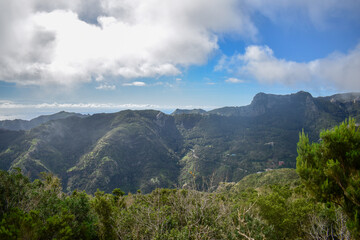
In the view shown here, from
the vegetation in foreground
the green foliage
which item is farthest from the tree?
the green foliage

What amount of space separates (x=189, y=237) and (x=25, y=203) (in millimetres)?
11874

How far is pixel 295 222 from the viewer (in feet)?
54.2

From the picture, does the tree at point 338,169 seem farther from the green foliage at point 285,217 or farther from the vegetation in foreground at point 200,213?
the green foliage at point 285,217

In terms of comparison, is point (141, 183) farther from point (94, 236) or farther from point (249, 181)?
point (94, 236)

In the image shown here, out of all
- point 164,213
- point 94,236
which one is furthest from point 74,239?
point 164,213

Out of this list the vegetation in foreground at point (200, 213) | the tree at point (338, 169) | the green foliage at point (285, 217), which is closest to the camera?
the vegetation in foreground at point (200, 213)

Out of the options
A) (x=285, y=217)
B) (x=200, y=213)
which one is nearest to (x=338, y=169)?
(x=200, y=213)

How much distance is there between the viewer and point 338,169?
8.83 m

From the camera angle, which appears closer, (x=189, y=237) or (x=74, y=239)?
(x=189, y=237)

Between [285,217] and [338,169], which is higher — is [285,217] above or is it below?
below

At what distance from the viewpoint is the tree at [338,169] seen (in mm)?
8250

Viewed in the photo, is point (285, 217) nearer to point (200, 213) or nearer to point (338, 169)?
point (338, 169)

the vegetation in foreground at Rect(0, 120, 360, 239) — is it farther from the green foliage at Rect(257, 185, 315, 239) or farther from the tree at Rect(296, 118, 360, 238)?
the green foliage at Rect(257, 185, 315, 239)

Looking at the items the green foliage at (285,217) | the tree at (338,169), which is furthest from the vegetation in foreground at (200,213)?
the green foliage at (285,217)
